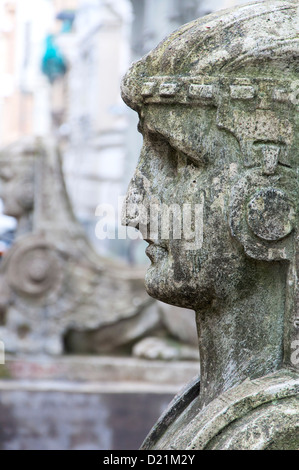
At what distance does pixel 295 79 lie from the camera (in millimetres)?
1866

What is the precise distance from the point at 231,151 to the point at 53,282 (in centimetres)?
528

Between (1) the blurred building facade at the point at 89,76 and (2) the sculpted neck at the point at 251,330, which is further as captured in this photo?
(1) the blurred building facade at the point at 89,76

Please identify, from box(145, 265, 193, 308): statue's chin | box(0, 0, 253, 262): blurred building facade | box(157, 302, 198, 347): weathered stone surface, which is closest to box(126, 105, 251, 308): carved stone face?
box(145, 265, 193, 308): statue's chin

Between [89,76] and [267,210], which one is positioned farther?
[89,76]

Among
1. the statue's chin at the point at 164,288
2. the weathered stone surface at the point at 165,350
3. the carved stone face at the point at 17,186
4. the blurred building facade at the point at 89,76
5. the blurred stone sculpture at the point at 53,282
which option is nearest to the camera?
the statue's chin at the point at 164,288

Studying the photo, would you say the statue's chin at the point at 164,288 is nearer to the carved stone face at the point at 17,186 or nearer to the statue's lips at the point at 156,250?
the statue's lips at the point at 156,250

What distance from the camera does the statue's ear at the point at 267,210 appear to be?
1.85 m

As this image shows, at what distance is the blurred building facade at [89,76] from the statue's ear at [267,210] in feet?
31.3

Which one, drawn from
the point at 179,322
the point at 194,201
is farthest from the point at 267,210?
the point at 179,322

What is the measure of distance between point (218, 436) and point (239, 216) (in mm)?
515

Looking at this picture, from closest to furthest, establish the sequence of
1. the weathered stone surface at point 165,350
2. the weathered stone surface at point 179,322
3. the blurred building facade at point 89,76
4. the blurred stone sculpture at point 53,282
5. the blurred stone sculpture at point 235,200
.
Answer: the blurred stone sculpture at point 235,200 < the weathered stone surface at point 179,322 < the weathered stone surface at point 165,350 < the blurred stone sculpture at point 53,282 < the blurred building facade at point 89,76

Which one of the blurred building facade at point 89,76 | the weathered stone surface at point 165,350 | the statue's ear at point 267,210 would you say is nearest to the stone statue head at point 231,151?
the statue's ear at point 267,210

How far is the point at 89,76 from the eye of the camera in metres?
23.1

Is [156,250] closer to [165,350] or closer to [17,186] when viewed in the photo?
[165,350]
